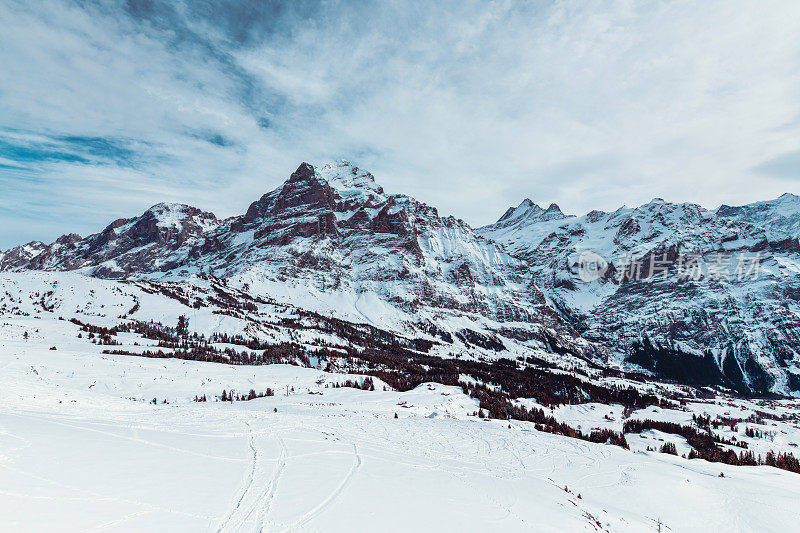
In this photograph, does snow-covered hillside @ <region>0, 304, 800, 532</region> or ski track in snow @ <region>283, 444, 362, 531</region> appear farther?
ski track in snow @ <region>283, 444, 362, 531</region>

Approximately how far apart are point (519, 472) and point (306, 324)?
156m

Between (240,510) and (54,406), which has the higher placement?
(240,510)

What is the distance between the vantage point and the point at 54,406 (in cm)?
1912

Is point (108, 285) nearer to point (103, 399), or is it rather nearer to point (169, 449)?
point (103, 399)

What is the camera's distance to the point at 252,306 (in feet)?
567

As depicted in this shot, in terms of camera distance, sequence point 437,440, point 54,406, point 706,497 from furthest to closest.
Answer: point 437,440 → point 54,406 → point 706,497

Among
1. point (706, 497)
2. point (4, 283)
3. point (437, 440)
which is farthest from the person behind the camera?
point (4, 283)

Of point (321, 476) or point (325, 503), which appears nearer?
point (325, 503)

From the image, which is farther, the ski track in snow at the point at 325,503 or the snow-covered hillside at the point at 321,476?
the ski track in snow at the point at 325,503

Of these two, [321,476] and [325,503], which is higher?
[325,503]

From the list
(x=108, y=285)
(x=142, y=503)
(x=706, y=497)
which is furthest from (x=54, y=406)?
(x=108, y=285)

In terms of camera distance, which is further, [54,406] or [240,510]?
[54,406]

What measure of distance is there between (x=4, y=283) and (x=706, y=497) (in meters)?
127

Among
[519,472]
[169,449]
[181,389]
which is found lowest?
[181,389]
